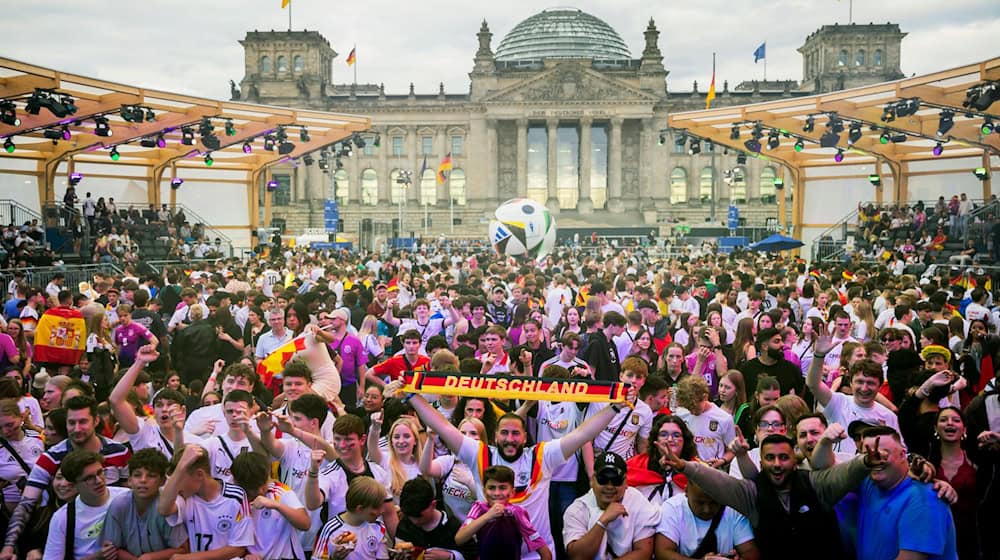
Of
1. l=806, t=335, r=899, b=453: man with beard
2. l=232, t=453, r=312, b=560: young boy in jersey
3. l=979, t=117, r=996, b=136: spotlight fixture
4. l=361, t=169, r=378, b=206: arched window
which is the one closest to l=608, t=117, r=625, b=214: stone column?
l=361, t=169, r=378, b=206: arched window

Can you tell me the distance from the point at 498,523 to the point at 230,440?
2561mm

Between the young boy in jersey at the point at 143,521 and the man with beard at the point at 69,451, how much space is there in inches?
19.1

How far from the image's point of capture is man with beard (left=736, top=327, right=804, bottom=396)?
8.68m

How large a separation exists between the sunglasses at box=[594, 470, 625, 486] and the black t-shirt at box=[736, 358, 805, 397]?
4.15 metres

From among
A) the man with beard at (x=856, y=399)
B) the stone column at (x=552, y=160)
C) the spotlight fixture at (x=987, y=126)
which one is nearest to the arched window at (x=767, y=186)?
the stone column at (x=552, y=160)

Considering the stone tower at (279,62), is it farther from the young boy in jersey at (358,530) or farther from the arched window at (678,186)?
the young boy in jersey at (358,530)

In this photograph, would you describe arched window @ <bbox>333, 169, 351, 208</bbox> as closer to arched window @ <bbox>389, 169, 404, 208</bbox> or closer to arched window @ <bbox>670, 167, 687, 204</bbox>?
arched window @ <bbox>389, 169, 404, 208</bbox>

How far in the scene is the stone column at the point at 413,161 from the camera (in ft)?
267

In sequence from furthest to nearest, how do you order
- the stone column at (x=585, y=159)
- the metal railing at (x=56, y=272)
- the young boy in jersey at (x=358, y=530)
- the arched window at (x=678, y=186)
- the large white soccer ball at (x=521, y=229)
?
the arched window at (x=678, y=186), the stone column at (x=585, y=159), the large white soccer ball at (x=521, y=229), the metal railing at (x=56, y=272), the young boy in jersey at (x=358, y=530)

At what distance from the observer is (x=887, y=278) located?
16.7 m

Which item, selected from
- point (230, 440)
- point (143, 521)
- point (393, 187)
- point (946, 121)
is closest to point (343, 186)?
point (393, 187)

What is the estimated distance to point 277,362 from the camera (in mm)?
9289

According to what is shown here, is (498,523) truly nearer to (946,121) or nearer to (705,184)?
(946,121)

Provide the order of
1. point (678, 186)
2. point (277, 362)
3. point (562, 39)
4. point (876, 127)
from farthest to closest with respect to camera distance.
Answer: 1. point (562, 39)
2. point (678, 186)
3. point (876, 127)
4. point (277, 362)
